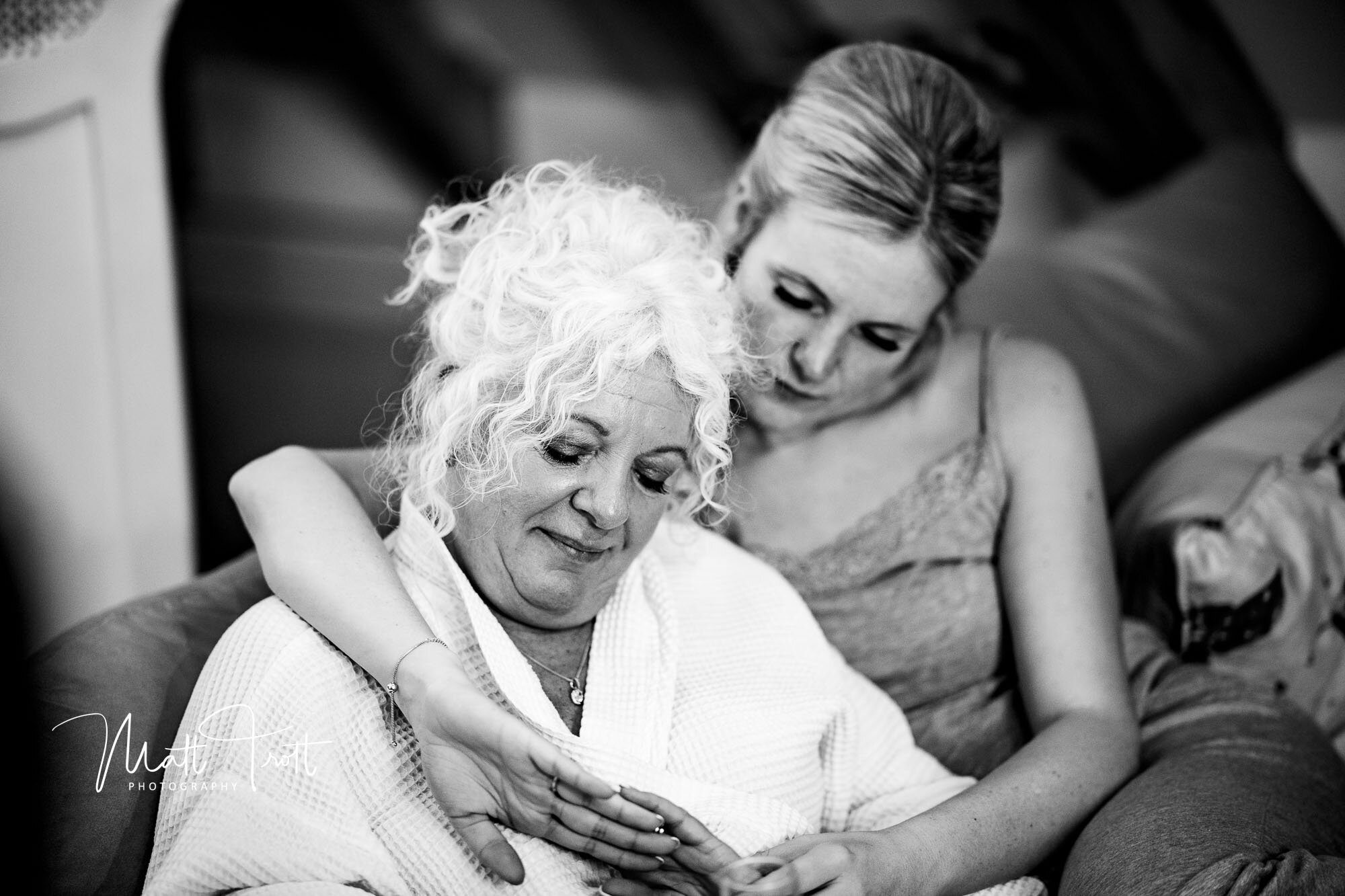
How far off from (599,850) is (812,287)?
805mm

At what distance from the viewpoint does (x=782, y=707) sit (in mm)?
1399

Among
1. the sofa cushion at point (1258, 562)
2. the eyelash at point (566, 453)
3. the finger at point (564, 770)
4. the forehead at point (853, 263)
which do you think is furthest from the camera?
the sofa cushion at point (1258, 562)

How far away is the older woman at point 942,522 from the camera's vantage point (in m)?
1.35

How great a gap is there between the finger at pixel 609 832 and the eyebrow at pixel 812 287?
0.77 m

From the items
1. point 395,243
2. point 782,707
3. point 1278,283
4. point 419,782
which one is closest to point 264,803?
point 419,782

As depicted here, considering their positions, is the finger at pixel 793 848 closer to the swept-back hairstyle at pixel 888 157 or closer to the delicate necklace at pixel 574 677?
the delicate necklace at pixel 574 677

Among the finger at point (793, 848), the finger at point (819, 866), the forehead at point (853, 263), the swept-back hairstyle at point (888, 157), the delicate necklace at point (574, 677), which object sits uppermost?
the swept-back hairstyle at point (888, 157)

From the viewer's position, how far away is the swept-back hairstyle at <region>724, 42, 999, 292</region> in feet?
5.13

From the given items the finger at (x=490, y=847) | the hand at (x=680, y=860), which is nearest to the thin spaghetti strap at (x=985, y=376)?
the hand at (x=680, y=860)

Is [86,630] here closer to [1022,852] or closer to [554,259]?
[554,259]

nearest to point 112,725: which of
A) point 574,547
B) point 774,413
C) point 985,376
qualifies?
point 574,547

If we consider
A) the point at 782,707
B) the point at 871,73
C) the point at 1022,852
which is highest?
the point at 871,73

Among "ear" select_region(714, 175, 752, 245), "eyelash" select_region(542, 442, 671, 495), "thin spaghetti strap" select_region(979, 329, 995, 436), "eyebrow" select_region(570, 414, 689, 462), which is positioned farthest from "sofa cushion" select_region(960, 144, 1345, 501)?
"eyelash" select_region(542, 442, 671, 495)

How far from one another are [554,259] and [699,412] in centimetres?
24
